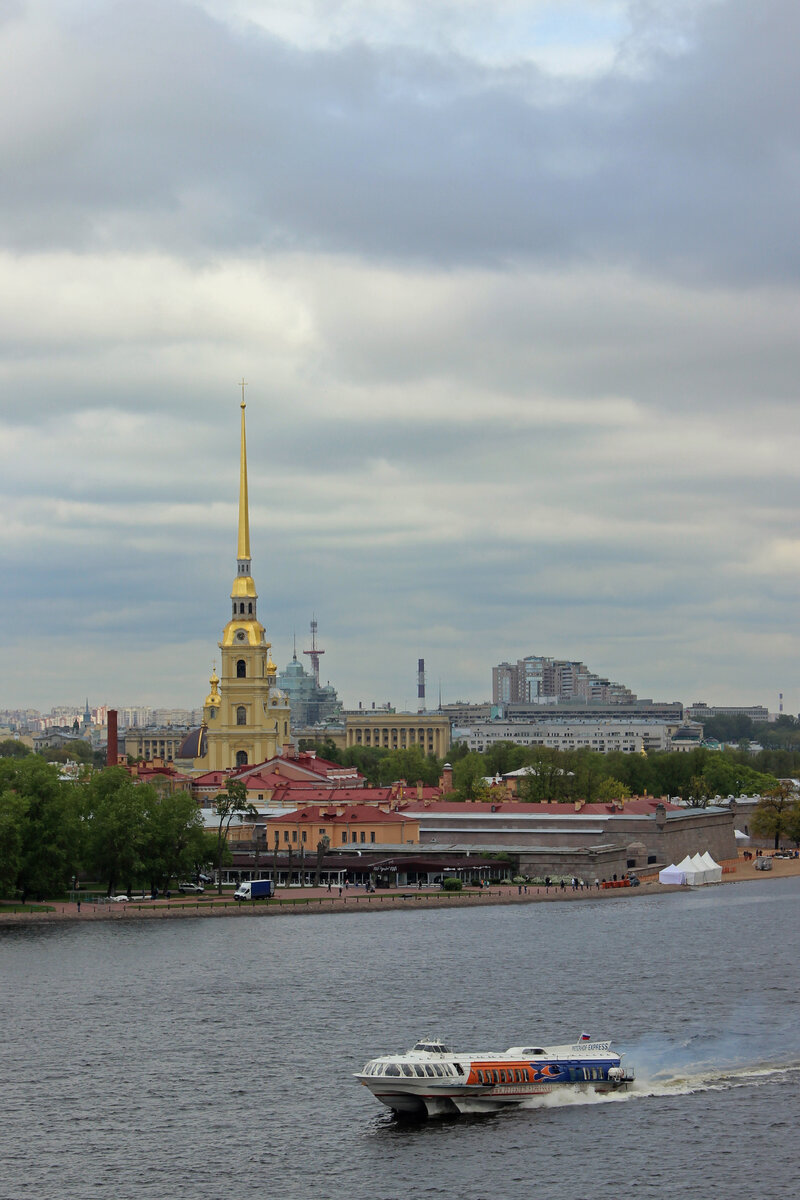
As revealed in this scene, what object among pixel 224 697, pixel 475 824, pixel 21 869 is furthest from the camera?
pixel 224 697

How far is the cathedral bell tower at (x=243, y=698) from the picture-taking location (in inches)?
5910

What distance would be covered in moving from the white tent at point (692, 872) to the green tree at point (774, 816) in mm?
27477

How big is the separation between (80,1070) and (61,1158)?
9.01 metres

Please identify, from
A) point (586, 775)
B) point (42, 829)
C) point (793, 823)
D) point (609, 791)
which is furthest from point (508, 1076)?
point (586, 775)

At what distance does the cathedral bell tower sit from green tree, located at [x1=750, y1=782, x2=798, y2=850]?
39510mm

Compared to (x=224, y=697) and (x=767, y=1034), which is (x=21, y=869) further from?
(x=224, y=697)

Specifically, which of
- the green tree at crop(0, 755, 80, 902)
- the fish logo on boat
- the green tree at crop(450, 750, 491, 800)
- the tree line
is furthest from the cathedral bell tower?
the fish logo on boat

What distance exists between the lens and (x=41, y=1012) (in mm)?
60031

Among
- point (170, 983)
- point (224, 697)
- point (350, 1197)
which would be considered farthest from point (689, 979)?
point (224, 697)

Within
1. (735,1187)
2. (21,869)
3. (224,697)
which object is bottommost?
(735,1187)

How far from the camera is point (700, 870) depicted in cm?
10894

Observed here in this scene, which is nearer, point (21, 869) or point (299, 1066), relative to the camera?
point (299, 1066)

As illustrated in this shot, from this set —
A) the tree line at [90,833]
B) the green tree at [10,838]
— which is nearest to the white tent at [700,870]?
the tree line at [90,833]

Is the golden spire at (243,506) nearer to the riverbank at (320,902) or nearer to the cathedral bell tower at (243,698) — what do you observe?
the cathedral bell tower at (243,698)
